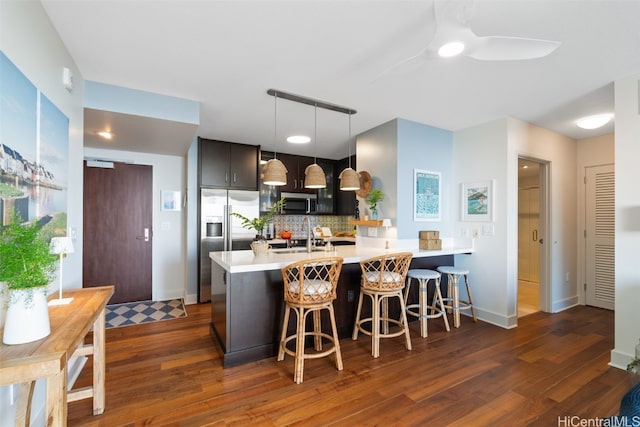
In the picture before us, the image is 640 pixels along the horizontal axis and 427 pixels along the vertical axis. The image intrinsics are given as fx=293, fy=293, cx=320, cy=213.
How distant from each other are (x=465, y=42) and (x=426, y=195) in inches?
94.4

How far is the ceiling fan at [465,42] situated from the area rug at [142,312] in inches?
154

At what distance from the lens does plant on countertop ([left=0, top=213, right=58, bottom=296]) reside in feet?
3.64

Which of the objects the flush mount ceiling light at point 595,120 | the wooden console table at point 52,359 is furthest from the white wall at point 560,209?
the wooden console table at point 52,359

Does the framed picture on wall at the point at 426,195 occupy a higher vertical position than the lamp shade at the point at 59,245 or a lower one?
higher

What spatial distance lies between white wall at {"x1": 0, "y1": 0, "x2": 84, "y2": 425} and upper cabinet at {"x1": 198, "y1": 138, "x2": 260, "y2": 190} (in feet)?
6.57

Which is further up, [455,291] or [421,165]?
[421,165]

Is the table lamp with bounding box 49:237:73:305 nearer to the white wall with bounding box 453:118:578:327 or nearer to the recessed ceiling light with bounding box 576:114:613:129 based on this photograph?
the white wall with bounding box 453:118:578:327

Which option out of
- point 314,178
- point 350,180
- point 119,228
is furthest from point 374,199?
point 119,228

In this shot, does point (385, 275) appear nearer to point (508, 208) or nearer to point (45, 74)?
point (508, 208)

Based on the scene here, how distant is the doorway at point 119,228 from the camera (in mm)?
4156

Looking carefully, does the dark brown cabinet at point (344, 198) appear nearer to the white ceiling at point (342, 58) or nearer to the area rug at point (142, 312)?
the white ceiling at point (342, 58)

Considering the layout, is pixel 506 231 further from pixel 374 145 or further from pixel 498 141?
pixel 374 145

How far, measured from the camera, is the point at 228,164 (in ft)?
15.1

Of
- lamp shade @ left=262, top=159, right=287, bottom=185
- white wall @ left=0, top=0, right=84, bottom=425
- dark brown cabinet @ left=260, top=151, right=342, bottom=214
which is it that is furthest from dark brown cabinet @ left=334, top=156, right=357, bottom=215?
white wall @ left=0, top=0, right=84, bottom=425
